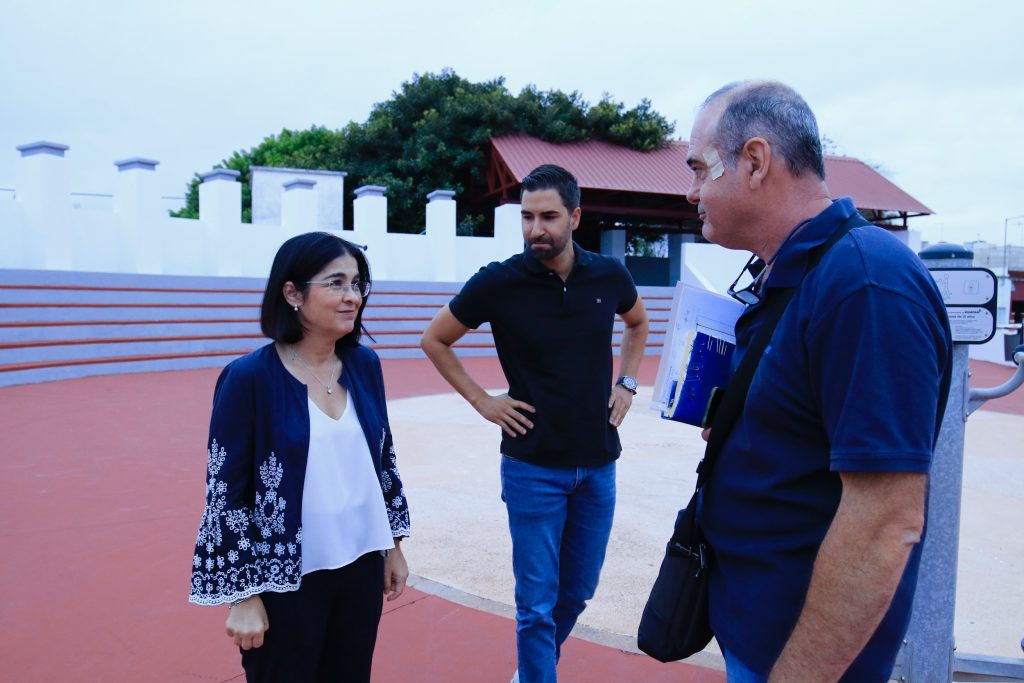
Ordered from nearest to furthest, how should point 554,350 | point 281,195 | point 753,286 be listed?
point 753,286, point 554,350, point 281,195

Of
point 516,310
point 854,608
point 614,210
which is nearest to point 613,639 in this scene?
point 516,310

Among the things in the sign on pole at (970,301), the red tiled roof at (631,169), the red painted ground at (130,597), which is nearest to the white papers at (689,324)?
the sign on pole at (970,301)

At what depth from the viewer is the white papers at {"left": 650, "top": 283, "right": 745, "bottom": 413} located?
70.2 inches

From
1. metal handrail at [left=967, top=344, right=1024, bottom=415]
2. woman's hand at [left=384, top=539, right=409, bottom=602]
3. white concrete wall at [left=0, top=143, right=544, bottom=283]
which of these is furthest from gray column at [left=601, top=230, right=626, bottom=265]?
woman's hand at [left=384, top=539, right=409, bottom=602]

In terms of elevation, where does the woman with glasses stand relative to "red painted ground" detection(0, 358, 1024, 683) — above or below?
above

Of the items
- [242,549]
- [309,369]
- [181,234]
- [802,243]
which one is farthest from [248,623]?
[181,234]

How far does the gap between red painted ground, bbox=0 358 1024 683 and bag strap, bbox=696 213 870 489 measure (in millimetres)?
1960

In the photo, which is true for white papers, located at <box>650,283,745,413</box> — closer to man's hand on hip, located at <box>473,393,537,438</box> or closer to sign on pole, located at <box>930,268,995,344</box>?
man's hand on hip, located at <box>473,393,537,438</box>

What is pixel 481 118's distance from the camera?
23359mm

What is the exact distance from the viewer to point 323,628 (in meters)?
2.21

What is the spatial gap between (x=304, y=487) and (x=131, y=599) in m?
2.18

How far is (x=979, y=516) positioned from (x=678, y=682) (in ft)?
11.2

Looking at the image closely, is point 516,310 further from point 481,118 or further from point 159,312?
point 481,118

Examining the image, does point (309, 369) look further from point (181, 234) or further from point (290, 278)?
point (181, 234)
